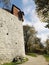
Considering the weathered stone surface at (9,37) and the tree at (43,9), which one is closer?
the tree at (43,9)

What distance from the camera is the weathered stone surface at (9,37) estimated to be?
2480 cm

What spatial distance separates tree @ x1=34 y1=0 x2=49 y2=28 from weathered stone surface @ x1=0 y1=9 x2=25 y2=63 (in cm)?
586

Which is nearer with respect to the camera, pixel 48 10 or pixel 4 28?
pixel 48 10

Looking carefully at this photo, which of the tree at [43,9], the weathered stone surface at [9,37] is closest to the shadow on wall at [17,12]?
the weathered stone surface at [9,37]

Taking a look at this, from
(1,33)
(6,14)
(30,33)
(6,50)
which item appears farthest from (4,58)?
(30,33)

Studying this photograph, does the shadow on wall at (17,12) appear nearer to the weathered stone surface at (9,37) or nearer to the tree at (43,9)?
the weathered stone surface at (9,37)

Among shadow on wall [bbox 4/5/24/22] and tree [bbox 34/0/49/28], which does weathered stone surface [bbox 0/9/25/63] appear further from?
tree [bbox 34/0/49/28]

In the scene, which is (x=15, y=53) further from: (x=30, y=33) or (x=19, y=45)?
(x=30, y=33)

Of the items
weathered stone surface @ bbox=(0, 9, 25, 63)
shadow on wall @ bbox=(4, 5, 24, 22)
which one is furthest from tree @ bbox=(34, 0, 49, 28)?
shadow on wall @ bbox=(4, 5, 24, 22)

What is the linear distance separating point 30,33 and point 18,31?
31.3 meters

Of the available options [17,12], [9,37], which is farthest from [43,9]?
[17,12]

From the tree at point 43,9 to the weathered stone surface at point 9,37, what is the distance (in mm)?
5861

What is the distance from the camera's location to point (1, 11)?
24.9 metres

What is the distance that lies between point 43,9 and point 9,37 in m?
7.89
